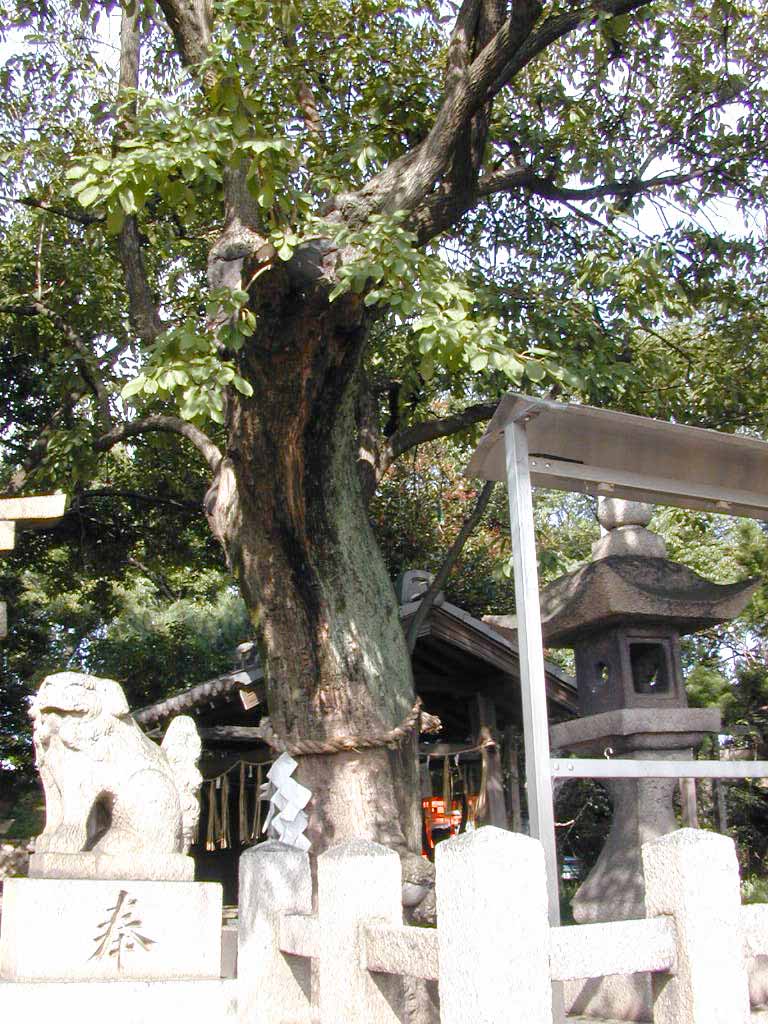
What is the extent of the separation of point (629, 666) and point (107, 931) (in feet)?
10.9

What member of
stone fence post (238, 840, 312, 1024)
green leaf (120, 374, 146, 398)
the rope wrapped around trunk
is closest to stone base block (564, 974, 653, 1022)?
the rope wrapped around trunk

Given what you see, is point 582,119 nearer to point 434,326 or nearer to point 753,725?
point 434,326

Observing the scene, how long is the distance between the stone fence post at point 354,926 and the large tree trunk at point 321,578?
110 inches

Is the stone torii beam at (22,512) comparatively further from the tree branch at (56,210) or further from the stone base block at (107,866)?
the tree branch at (56,210)

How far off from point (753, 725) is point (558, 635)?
251 inches

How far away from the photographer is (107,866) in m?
4.35

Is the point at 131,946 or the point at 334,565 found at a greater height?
the point at 334,565

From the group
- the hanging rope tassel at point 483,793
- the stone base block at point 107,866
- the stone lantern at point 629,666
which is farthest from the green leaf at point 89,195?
the hanging rope tassel at point 483,793

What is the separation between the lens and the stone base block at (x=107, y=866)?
4.31m

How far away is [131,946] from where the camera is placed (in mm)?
4258

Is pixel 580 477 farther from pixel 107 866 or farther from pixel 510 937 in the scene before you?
pixel 107 866

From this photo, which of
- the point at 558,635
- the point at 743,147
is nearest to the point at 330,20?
the point at 743,147

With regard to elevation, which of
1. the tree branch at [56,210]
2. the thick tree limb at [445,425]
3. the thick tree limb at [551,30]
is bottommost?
the thick tree limb at [445,425]

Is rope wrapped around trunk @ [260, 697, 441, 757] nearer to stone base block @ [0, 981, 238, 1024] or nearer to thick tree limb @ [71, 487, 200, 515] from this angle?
stone base block @ [0, 981, 238, 1024]
